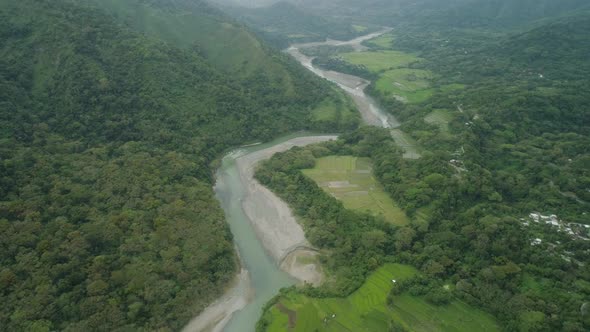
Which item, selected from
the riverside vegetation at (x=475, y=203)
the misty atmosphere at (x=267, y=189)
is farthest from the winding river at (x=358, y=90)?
the riverside vegetation at (x=475, y=203)

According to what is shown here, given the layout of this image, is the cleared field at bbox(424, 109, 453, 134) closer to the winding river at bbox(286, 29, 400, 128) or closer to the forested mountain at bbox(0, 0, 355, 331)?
the winding river at bbox(286, 29, 400, 128)

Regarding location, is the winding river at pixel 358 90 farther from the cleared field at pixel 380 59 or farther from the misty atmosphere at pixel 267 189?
the cleared field at pixel 380 59

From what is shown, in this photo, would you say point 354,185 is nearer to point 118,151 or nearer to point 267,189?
point 267,189

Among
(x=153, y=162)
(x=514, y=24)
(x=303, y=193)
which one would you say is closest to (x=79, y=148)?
(x=153, y=162)

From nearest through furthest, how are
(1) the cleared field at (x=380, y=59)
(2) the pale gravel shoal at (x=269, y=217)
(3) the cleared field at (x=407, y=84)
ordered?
1. (2) the pale gravel shoal at (x=269, y=217)
2. (3) the cleared field at (x=407, y=84)
3. (1) the cleared field at (x=380, y=59)

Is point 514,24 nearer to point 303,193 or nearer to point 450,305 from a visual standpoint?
point 303,193

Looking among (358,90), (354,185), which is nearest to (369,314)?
(354,185)

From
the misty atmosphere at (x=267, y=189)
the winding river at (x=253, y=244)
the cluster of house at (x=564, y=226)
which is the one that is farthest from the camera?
the cluster of house at (x=564, y=226)

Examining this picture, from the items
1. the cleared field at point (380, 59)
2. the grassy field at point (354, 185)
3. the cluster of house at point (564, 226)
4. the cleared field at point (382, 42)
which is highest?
the cleared field at point (382, 42)
